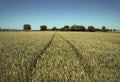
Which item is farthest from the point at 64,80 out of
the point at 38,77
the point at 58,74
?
the point at 38,77

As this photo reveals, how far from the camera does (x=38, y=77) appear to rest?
13.6 feet

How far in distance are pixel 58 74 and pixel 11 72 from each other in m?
1.56

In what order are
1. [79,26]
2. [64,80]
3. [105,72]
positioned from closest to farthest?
[64,80] → [105,72] → [79,26]

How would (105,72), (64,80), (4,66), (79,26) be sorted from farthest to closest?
(79,26) < (4,66) < (105,72) < (64,80)

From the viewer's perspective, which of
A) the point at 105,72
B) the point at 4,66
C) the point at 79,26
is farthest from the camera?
the point at 79,26

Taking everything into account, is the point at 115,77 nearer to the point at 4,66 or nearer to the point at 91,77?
the point at 91,77

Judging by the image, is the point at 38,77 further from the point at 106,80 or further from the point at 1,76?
the point at 106,80

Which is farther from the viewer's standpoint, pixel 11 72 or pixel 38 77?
pixel 11 72

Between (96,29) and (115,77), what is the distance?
456 ft

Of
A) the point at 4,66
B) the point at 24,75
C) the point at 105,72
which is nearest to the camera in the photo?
the point at 24,75

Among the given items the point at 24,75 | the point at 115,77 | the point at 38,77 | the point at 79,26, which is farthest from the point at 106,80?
the point at 79,26

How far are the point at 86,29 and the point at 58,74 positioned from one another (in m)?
137

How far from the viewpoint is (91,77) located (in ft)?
13.9

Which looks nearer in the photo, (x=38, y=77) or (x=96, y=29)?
(x=38, y=77)
